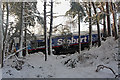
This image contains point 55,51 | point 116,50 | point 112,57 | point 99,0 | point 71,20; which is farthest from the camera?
point 55,51

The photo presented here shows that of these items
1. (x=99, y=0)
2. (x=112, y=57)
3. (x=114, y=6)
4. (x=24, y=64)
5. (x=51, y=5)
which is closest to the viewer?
(x=112, y=57)

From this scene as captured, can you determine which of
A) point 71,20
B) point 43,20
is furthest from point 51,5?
point 71,20

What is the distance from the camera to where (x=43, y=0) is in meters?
11.9

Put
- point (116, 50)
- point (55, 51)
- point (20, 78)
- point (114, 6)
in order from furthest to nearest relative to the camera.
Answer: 1. point (55, 51)
2. point (114, 6)
3. point (116, 50)
4. point (20, 78)

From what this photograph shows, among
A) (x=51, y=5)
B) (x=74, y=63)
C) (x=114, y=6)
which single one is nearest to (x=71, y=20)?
(x=51, y=5)

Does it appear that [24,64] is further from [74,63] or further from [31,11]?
[31,11]

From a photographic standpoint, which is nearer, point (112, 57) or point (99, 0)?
point (112, 57)

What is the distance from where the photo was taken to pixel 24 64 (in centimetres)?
859

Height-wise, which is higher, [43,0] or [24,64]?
[43,0]

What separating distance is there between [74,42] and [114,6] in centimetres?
993

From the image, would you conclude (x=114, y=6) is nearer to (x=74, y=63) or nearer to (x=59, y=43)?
(x=74, y=63)

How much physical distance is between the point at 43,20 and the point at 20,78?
→ 23.6 ft

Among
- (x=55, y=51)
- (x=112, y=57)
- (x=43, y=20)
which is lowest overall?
(x=55, y=51)

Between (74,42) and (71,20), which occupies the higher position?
(71,20)
